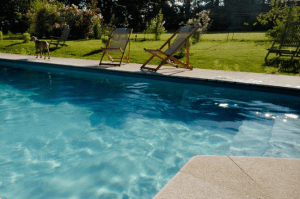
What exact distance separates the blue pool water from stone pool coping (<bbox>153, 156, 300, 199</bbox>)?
0.80m

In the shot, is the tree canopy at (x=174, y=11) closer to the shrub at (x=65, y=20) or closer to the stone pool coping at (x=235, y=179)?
the shrub at (x=65, y=20)

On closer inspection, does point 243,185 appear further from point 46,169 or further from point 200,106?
point 200,106

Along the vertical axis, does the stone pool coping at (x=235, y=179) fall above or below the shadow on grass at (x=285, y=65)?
below

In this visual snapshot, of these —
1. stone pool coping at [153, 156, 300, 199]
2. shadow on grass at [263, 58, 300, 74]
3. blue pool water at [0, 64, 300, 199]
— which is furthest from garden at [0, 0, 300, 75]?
stone pool coping at [153, 156, 300, 199]

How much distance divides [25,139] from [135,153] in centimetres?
171

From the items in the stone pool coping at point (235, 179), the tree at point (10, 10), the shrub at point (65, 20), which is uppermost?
the tree at point (10, 10)

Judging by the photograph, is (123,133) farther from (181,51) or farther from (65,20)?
(65,20)

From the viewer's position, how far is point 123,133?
3.62 meters

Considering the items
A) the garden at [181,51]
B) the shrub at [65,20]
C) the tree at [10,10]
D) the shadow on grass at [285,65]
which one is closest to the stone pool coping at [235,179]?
the garden at [181,51]

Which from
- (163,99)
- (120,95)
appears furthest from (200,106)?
(120,95)

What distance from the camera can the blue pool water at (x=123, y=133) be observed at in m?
2.54

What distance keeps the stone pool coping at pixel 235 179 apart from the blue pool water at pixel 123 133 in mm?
805

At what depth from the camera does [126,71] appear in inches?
254

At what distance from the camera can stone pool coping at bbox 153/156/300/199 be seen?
152 centimetres
